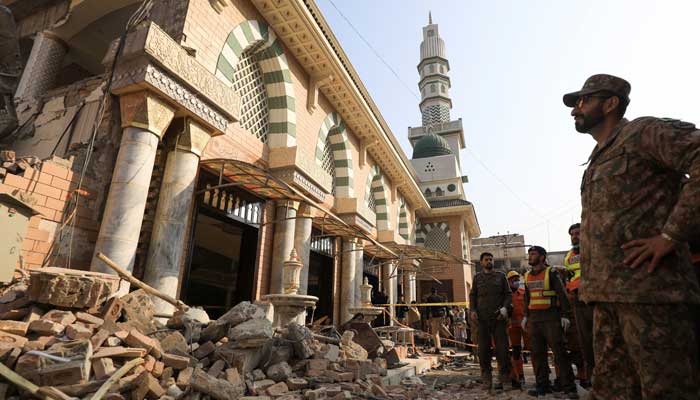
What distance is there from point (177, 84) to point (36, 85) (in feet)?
17.2

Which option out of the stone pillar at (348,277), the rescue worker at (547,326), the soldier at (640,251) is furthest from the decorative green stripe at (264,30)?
the soldier at (640,251)

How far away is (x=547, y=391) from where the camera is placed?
428cm

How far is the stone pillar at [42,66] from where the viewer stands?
765 cm

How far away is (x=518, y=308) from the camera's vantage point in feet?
19.5

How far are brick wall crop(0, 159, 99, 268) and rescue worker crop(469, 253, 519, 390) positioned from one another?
503 centimetres

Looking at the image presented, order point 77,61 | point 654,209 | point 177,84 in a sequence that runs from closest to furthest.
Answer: point 654,209, point 177,84, point 77,61

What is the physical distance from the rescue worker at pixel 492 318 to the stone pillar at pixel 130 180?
4.41m

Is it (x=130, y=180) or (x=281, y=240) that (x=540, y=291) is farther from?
(x=130, y=180)

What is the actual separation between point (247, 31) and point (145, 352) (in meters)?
6.00

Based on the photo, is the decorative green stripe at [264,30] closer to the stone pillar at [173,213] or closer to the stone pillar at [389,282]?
the stone pillar at [173,213]

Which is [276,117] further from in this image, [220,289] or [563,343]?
[220,289]

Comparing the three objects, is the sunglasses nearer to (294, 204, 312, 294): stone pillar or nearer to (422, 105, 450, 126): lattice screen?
(294, 204, 312, 294): stone pillar

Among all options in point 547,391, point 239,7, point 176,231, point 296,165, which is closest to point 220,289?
point 296,165

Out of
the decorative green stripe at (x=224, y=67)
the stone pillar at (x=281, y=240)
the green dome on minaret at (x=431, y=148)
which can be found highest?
the green dome on minaret at (x=431, y=148)
